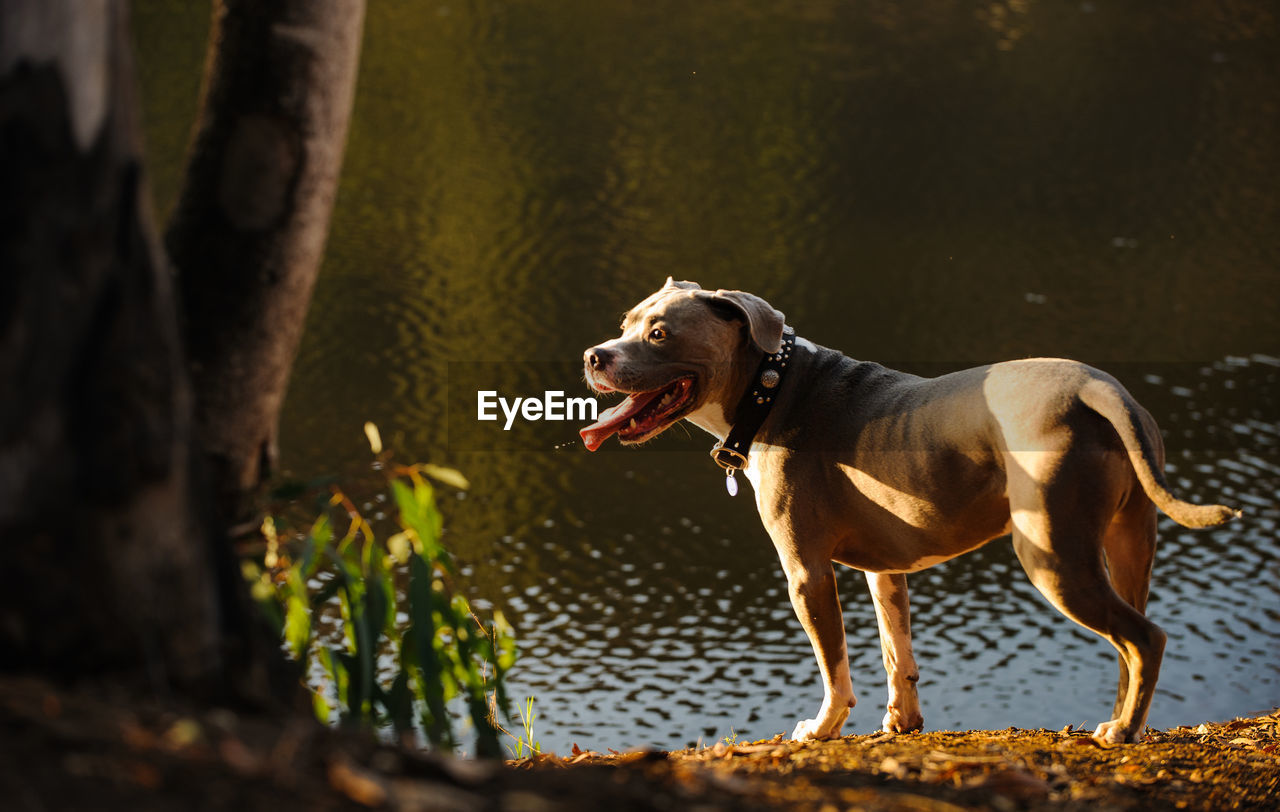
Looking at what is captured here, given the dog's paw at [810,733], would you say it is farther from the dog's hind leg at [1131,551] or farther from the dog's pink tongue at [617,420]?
the dog's pink tongue at [617,420]

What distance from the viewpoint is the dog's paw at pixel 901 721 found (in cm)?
419

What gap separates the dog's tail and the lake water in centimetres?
195

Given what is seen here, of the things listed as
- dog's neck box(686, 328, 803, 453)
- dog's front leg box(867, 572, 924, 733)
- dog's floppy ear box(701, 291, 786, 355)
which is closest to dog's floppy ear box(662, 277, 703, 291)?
dog's floppy ear box(701, 291, 786, 355)

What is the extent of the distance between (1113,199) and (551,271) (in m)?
6.71

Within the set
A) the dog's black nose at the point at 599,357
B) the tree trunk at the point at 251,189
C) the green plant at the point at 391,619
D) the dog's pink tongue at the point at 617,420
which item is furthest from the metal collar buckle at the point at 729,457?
the tree trunk at the point at 251,189

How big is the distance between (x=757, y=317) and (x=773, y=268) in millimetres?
7717

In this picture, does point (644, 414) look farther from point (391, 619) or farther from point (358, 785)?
point (358, 785)

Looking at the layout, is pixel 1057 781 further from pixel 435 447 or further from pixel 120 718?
pixel 435 447

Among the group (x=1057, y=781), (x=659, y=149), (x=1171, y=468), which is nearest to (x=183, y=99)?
(x=659, y=149)

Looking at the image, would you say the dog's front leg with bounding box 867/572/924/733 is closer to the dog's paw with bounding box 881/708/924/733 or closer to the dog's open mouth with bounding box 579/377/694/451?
the dog's paw with bounding box 881/708/924/733

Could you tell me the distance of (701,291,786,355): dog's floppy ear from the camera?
12.8ft

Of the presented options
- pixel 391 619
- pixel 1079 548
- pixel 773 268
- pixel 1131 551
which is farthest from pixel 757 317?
pixel 773 268

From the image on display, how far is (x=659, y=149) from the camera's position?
577 inches

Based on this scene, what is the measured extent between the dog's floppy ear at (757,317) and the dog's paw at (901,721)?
50.8 inches
